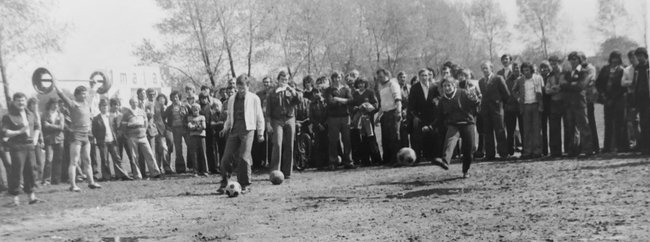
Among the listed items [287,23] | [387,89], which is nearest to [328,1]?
[287,23]

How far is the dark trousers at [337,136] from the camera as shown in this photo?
10352 mm

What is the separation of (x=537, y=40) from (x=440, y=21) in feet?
9.92

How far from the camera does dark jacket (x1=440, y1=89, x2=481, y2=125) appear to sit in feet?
27.3

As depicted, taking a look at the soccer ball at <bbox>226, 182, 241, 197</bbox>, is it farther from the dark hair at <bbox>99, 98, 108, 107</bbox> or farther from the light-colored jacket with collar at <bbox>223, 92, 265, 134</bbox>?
the dark hair at <bbox>99, 98, 108, 107</bbox>

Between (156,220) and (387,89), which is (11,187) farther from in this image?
(387,89)

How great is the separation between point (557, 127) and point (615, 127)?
2.58ft

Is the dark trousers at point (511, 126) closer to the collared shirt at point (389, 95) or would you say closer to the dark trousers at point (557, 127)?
the dark trousers at point (557, 127)

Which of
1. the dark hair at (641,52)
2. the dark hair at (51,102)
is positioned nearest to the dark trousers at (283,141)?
the dark hair at (51,102)

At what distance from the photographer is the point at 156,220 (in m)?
6.55

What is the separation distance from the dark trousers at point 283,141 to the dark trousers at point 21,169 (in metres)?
3.18

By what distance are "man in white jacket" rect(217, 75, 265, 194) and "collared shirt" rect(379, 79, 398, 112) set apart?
2692 mm

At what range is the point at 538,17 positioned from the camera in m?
9.23

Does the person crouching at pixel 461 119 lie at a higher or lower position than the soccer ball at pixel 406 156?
higher

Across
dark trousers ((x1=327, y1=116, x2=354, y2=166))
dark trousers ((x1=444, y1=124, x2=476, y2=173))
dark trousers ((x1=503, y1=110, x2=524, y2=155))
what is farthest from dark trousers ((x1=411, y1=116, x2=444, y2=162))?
dark trousers ((x1=444, y1=124, x2=476, y2=173))
